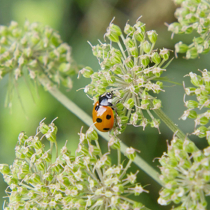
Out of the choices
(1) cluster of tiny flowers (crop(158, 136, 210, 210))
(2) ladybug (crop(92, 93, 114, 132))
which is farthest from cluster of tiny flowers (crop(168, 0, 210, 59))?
(1) cluster of tiny flowers (crop(158, 136, 210, 210))

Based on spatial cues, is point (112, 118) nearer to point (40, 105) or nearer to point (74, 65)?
point (74, 65)

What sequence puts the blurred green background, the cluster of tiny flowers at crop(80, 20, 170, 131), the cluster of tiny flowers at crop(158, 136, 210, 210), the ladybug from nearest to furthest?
A: the cluster of tiny flowers at crop(158, 136, 210, 210) → the cluster of tiny flowers at crop(80, 20, 170, 131) → the ladybug → the blurred green background

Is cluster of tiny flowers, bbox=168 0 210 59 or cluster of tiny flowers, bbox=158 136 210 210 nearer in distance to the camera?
cluster of tiny flowers, bbox=158 136 210 210

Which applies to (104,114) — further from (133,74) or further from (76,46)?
(76,46)

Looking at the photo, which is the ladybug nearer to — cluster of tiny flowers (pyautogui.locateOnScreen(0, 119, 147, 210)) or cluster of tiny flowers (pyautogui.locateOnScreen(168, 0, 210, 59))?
cluster of tiny flowers (pyautogui.locateOnScreen(0, 119, 147, 210))

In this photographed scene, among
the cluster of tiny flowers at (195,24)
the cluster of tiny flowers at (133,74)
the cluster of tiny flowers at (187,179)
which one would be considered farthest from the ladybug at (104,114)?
the cluster of tiny flowers at (195,24)

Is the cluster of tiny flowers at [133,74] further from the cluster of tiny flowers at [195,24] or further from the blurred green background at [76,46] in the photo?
the blurred green background at [76,46]

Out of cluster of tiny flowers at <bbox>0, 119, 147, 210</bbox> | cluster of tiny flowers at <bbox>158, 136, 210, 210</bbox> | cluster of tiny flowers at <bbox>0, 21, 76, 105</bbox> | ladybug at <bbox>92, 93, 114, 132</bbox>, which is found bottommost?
cluster of tiny flowers at <bbox>158, 136, 210, 210</bbox>

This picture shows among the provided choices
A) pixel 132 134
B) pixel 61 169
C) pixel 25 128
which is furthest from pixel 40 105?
pixel 61 169
